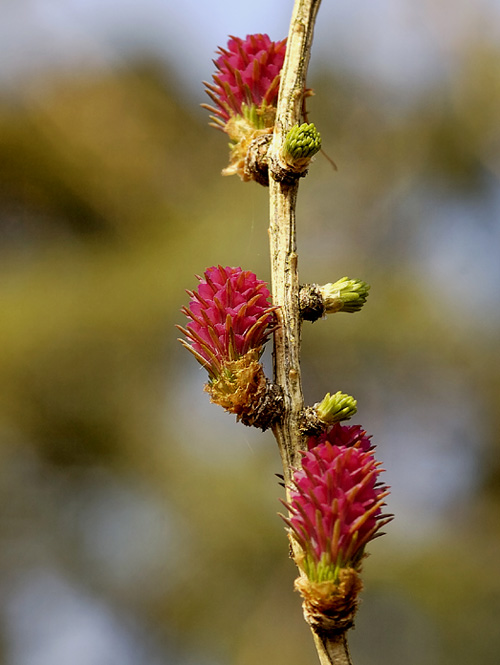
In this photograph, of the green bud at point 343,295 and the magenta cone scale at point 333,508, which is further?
the green bud at point 343,295

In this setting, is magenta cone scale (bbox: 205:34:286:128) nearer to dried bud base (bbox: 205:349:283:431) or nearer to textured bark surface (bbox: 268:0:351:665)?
textured bark surface (bbox: 268:0:351:665)

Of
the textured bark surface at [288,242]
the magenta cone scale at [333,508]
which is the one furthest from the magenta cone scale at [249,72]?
the magenta cone scale at [333,508]

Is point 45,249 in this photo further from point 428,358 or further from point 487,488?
point 487,488

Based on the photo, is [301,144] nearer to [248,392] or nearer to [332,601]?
[248,392]

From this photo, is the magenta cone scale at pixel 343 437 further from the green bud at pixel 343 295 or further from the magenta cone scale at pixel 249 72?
the magenta cone scale at pixel 249 72

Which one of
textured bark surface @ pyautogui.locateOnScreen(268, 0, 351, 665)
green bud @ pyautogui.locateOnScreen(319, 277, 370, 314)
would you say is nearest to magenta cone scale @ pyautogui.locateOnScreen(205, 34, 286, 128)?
textured bark surface @ pyautogui.locateOnScreen(268, 0, 351, 665)

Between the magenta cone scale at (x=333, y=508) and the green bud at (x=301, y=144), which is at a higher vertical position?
the green bud at (x=301, y=144)

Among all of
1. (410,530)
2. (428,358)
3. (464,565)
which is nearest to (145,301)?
(428,358)
